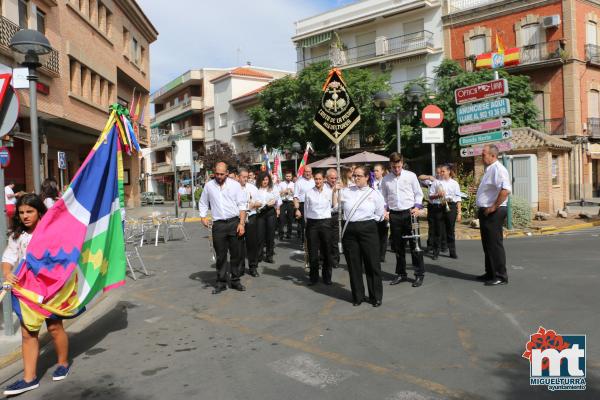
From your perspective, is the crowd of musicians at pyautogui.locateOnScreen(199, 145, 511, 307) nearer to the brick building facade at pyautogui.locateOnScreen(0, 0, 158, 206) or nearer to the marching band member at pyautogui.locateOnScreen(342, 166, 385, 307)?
the marching band member at pyautogui.locateOnScreen(342, 166, 385, 307)

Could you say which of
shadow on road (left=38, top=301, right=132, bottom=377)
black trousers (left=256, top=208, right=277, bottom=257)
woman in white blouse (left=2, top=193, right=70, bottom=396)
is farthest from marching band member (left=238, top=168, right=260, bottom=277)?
woman in white blouse (left=2, top=193, right=70, bottom=396)

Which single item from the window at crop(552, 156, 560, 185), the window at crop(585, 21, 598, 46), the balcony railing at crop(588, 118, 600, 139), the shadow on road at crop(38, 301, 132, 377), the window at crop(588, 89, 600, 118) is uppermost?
the window at crop(585, 21, 598, 46)

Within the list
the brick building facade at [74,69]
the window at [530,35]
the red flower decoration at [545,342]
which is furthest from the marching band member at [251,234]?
the window at [530,35]

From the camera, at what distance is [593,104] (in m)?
29.3

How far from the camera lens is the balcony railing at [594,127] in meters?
29.0

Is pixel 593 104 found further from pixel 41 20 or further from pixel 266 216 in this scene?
pixel 41 20

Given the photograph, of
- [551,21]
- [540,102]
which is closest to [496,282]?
[540,102]

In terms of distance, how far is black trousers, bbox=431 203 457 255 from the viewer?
9.83 m

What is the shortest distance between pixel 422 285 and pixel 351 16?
1276 inches

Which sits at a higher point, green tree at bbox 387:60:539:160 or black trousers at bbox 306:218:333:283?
green tree at bbox 387:60:539:160

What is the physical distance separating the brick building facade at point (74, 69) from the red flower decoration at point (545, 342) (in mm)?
13624

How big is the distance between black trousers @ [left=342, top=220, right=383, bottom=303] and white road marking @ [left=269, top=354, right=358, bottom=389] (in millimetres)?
1942

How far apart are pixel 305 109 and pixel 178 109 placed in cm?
2947

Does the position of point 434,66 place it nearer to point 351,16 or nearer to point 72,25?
point 351,16
